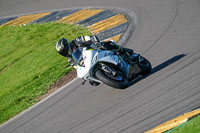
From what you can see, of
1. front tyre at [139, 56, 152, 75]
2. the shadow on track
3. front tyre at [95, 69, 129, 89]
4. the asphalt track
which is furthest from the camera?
the shadow on track

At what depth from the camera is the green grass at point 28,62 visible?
12.0 metres

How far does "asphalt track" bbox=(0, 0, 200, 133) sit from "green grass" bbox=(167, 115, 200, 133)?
875 millimetres

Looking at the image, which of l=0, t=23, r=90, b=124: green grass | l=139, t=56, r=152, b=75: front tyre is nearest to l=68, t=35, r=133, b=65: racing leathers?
l=139, t=56, r=152, b=75: front tyre

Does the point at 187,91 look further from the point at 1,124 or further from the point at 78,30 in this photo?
the point at 78,30

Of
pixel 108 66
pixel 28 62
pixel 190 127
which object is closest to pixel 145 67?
pixel 108 66

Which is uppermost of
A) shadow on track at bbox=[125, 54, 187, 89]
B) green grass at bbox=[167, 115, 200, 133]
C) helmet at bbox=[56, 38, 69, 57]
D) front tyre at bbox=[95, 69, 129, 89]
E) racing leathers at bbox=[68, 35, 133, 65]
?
helmet at bbox=[56, 38, 69, 57]

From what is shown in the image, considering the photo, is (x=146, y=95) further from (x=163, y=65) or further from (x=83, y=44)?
(x=83, y=44)

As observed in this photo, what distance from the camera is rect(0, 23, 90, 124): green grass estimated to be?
11961 mm

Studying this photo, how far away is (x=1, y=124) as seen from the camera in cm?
1097

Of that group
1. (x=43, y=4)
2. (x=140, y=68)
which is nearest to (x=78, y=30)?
(x=43, y=4)

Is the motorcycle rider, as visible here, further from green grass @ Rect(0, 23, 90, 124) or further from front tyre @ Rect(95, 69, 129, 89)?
green grass @ Rect(0, 23, 90, 124)

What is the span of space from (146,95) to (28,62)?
22.1 feet

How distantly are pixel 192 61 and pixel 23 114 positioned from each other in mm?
4909

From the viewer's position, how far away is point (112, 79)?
8.72 m
